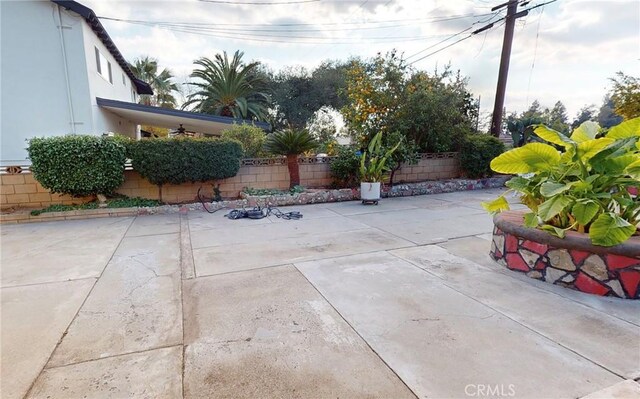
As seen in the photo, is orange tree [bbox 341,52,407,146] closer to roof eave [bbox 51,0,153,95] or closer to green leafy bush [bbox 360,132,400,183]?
green leafy bush [bbox 360,132,400,183]

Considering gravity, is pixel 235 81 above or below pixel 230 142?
above

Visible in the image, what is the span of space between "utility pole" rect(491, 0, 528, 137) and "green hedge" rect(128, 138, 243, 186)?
29.0ft

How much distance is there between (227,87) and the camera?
17.6m

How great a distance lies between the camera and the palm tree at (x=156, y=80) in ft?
83.4

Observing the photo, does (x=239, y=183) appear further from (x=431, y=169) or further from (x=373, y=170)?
(x=431, y=169)

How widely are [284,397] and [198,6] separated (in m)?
14.1

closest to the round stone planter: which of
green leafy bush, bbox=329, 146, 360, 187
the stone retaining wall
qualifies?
the stone retaining wall

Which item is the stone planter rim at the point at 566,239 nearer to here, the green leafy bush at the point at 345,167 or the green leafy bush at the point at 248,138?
the green leafy bush at the point at 345,167

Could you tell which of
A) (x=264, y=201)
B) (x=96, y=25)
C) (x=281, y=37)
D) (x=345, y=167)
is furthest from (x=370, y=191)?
(x=281, y=37)

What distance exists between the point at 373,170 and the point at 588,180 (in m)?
4.99

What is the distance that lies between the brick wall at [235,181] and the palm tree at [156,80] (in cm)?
2045

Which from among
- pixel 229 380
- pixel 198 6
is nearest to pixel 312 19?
pixel 198 6

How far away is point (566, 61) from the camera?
11258 mm

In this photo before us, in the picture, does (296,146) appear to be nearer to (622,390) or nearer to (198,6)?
(622,390)
